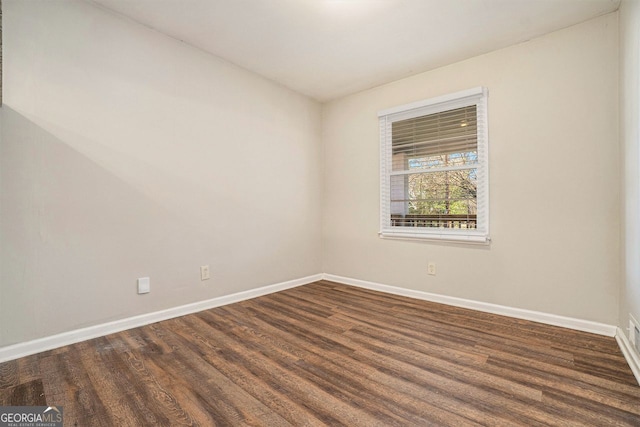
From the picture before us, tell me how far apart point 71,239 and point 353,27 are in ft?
8.81

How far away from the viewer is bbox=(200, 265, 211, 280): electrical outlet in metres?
2.83

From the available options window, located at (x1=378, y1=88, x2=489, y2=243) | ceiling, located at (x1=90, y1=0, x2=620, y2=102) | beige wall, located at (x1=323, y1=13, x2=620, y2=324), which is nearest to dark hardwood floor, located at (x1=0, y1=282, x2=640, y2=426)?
beige wall, located at (x1=323, y1=13, x2=620, y2=324)

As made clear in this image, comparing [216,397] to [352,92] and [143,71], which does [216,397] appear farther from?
[352,92]

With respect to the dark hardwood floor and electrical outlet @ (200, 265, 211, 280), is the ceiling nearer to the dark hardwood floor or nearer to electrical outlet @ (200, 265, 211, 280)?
electrical outlet @ (200, 265, 211, 280)

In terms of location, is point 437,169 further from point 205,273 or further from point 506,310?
point 205,273

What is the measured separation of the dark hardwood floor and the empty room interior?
0.05 ft

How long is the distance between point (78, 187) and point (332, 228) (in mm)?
2712

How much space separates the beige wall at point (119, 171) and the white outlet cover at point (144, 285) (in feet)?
0.15

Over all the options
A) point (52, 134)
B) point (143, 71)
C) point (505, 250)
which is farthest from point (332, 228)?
point (52, 134)

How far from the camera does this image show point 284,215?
3621 mm

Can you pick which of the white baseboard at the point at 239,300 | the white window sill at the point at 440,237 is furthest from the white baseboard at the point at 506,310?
the white window sill at the point at 440,237

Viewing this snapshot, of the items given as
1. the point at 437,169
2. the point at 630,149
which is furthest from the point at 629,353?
the point at 437,169

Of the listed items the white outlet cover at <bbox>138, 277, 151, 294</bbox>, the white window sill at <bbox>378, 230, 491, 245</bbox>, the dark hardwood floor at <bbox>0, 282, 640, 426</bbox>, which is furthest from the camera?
the white window sill at <bbox>378, 230, 491, 245</bbox>

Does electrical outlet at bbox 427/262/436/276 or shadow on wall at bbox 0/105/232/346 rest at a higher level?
shadow on wall at bbox 0/105/232/346
